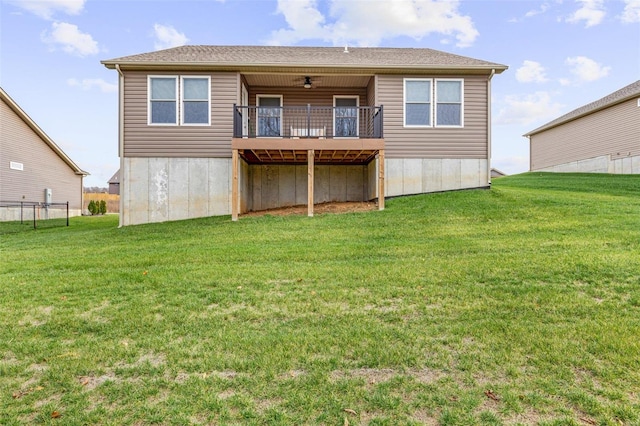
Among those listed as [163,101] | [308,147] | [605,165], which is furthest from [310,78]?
[605,165]

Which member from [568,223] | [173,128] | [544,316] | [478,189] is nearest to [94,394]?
[544,316]

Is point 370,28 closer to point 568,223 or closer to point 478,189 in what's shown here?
point 478,189

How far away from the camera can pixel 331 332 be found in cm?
366

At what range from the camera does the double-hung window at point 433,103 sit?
12.3 metres

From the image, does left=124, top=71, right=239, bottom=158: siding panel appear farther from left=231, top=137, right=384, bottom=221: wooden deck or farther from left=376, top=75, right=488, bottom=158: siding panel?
left=376, top=75, right=488, bottom=158: siding panel

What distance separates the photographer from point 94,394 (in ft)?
8.91

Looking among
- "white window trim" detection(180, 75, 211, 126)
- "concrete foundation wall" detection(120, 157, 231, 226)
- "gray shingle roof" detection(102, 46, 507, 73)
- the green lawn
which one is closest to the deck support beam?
"concrete foundation wall" detection(120, 157, 231, 226)

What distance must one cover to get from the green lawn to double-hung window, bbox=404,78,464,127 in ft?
19.7

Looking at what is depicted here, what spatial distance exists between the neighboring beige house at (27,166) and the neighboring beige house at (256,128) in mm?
10163

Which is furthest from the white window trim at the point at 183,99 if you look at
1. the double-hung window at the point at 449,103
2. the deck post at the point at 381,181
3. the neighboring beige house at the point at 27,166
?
the neighboring beige house at the point at 27,166

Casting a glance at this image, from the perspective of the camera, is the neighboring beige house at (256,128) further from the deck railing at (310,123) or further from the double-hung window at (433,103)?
the deck railing at (310,123)

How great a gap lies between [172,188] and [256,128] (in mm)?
3714

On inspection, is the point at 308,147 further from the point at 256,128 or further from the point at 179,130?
the point at 179,130

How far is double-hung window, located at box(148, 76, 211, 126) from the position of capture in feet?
39.3
